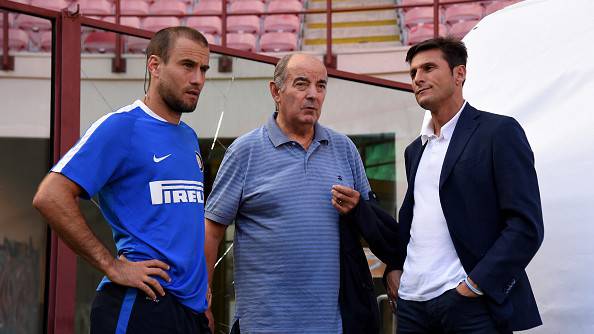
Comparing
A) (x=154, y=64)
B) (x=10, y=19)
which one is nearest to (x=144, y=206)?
(x=154, y=64)

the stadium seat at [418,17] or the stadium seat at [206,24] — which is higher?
the stadium seat at [418,17]

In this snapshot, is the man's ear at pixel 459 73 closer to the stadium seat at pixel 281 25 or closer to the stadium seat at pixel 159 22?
the stadium seat at pixel 159 22

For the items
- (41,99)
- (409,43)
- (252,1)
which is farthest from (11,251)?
(252,1)

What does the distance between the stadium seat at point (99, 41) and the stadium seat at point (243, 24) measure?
4.43m

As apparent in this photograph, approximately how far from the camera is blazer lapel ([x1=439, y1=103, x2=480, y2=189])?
218 centimetres

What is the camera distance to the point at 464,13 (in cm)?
787

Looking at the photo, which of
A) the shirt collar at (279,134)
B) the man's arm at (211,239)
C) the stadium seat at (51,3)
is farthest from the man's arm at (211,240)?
the stadium seat at (51,3)

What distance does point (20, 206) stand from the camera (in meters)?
3.04

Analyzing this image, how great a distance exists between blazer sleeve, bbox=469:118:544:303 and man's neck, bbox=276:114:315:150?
62 cm

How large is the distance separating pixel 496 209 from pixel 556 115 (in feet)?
2.19

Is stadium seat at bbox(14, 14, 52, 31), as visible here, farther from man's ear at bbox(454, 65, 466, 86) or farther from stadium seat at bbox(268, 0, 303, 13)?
stadium seat at bbox(268, 0, 303, 13)

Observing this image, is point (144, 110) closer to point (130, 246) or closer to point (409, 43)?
point (130, 246)

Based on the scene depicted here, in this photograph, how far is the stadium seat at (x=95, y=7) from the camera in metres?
7.83

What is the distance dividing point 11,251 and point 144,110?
48.2 inches
